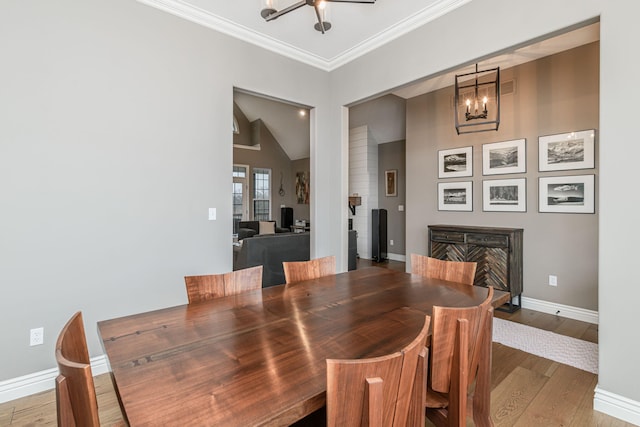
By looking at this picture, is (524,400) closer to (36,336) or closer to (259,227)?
(36,336)

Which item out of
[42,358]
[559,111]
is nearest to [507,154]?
[559,111]

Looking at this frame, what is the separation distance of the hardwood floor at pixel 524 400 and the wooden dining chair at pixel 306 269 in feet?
4.25

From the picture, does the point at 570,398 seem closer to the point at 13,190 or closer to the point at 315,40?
the point at 315,40

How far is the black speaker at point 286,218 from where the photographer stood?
935cm

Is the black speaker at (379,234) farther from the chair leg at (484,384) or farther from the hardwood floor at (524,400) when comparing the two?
the chair leg at (484,384)

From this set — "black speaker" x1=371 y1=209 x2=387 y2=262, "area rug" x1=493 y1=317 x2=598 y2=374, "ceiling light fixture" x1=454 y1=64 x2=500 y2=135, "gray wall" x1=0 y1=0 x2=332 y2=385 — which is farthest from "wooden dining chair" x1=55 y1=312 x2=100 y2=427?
"black speaker" x1=371 y1=209 x2=387 y2=262

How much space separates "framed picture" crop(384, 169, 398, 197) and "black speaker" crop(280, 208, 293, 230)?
135 inches

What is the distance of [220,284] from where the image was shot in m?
1.66

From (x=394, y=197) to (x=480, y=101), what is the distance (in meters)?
3.47

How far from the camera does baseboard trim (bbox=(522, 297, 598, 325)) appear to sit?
128 inches

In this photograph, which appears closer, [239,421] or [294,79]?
[239,421]

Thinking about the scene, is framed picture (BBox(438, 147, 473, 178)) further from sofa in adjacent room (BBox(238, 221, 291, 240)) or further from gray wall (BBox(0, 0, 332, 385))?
sofa in adjacent room (BBox(238, 221, 291, 240))

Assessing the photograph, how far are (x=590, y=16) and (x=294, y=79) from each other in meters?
2.51

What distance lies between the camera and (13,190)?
2.00 metres
